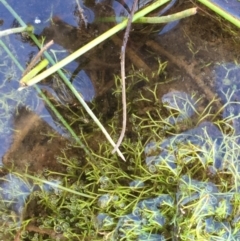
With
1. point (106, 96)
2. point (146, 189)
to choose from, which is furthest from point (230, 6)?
point (146, 189)

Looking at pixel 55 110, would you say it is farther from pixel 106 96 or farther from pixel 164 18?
pixel 164 18

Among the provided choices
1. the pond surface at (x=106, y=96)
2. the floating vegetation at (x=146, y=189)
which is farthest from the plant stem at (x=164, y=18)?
the floating vegetation at (x=146, y=189)

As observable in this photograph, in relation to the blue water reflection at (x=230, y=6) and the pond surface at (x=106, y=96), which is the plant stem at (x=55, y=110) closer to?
the pond surface at (x=106, y=96)

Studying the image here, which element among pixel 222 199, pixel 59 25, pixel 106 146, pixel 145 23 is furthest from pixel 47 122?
pixel 222 199

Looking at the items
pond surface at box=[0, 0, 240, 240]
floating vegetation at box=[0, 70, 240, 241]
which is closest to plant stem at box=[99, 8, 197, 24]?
pond surface at box=[0, 0, 240, 240]

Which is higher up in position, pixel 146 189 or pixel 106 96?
pixel 106 96

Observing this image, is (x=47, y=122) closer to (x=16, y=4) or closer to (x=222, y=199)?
(x=16, y=4)

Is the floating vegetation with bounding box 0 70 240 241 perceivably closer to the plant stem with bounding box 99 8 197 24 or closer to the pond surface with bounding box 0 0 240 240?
the pond surface with bounding box 0 0 240 240

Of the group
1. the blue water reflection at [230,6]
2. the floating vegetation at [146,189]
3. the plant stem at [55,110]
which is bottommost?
the floating vegetation at [146,189]

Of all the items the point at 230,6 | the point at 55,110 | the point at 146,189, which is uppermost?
the point at 230,6

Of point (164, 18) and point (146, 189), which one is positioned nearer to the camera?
point (164, 18)
